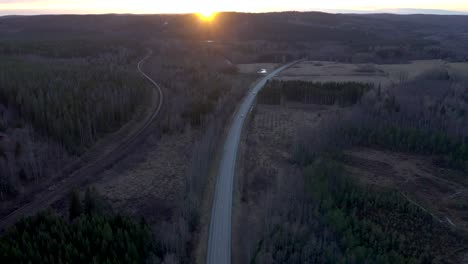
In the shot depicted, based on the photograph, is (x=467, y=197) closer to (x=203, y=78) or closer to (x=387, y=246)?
(x=387, y=246)

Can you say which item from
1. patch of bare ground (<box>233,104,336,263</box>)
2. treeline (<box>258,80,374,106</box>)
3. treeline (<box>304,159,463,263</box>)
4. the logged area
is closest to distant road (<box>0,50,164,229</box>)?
the logged area

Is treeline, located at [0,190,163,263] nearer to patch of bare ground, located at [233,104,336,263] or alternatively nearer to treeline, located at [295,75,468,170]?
patch of bare ground, located at [233,104,336,263]

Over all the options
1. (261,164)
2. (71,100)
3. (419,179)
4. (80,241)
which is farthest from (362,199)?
(71,100)

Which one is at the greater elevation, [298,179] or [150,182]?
[298,179]

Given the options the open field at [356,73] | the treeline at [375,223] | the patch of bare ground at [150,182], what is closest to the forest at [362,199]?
the treeline at [375,223]

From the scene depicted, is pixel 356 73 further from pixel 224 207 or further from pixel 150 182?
pixel 224 207

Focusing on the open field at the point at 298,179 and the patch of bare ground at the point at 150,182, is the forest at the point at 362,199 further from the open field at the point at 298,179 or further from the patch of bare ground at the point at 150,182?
the patch of bare ground at the point at 150,182

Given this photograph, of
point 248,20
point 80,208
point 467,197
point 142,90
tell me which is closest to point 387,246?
point 467,197
